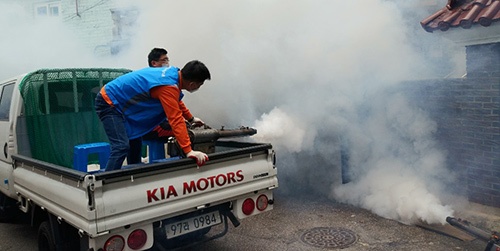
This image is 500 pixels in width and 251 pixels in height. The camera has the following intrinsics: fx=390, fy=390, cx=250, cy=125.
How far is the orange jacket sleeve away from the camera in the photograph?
3297 millimetres

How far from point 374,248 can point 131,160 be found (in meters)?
2.81

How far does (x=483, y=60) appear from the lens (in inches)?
199

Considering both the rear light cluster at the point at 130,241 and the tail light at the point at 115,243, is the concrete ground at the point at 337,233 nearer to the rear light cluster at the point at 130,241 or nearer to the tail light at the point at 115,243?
the rear light cluster at the point at 130,241

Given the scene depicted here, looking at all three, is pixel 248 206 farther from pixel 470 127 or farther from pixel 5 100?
pixel 5 100

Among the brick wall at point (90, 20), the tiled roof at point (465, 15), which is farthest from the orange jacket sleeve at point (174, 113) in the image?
the brick wall at point (90, 20)

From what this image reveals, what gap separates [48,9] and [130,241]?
47.9 feet

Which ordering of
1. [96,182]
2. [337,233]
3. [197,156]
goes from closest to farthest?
[96,182], [197,156], [337,233]

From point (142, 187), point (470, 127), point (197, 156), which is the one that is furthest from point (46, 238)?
point (470, 127)

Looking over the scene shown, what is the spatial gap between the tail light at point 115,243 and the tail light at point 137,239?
0.06m

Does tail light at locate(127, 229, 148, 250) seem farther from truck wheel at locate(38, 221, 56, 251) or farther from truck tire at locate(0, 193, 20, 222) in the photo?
truck tire at locate(0, 193, 20, 222)

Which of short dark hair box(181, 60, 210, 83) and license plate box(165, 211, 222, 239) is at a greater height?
short dark hair box(181, 60, 210, 83)

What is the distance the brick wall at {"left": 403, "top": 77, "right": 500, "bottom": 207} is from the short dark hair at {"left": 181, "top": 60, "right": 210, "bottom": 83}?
12.3 feet

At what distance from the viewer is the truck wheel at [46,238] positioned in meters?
3.55

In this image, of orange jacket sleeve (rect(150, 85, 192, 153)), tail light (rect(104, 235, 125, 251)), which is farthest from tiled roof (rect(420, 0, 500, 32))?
tail light (rect(104, 235, 125, 251))
